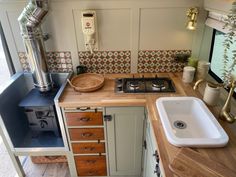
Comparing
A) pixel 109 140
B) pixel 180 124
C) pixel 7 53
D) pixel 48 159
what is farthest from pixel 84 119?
pixel 7 53

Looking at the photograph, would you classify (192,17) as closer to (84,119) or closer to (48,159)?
(84,119)

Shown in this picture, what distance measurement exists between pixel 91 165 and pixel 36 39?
4.04 feet

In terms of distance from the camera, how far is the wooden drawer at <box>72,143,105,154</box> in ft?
5.40

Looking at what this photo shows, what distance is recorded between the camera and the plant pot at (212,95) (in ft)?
4.11

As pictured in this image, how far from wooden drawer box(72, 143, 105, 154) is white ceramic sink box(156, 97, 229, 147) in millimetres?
683

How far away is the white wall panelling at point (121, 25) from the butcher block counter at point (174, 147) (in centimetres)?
42

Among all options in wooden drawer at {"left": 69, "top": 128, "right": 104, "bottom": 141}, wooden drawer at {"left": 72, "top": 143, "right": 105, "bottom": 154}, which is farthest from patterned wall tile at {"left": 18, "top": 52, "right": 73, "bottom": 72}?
wooden drawer at {"left": 72, "top": 143, "right": 105, "bottom": 154}

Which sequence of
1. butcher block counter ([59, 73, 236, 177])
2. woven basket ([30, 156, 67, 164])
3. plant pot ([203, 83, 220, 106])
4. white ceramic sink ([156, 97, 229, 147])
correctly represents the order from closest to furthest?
butcher block counter ([59, 73, 236, 177])
white ceramic sink ([156, 97, 229, 147])
plant pot ([203, 83, 220, 106])
woven basket ([30, 156, 67, 164])

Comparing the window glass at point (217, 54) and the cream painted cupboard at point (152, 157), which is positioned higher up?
the window glass at point (217, 54)

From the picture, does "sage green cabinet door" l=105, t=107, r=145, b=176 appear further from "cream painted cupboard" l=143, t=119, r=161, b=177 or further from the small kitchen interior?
"cream painted cupboard" l=143, t=119, r=161, b=177

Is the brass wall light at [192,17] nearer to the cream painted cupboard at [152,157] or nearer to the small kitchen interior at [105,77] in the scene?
the small kitchen interior at [105,77]

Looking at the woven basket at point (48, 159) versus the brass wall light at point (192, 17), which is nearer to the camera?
the brass wall light at point (192, 17)

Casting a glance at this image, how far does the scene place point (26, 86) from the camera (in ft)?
6.24

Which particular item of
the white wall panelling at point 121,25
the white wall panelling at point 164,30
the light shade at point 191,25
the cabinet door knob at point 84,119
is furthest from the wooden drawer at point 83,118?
the light shade at point 191,25
